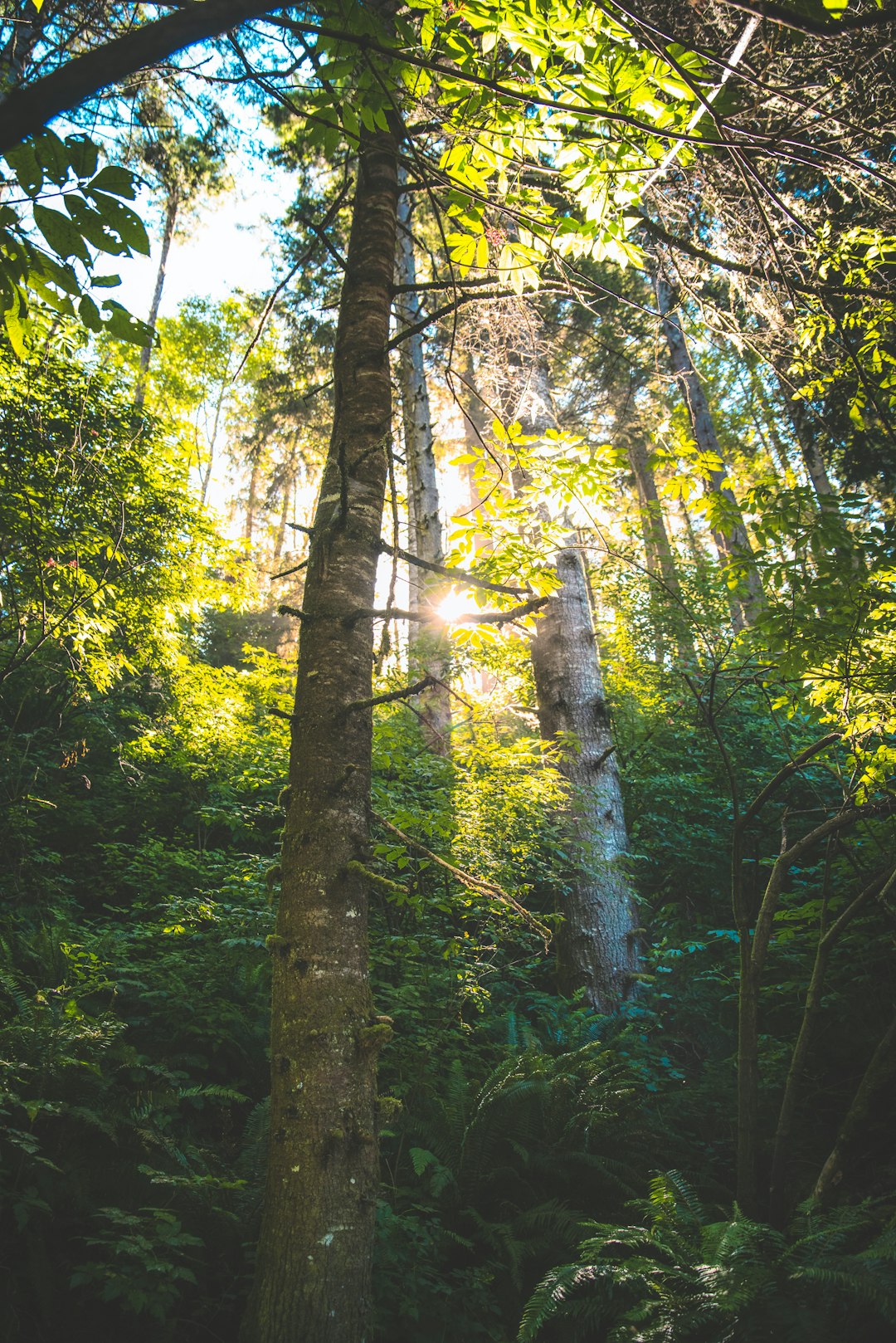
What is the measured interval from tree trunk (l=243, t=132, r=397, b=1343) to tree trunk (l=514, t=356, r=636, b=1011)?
273 centimetres

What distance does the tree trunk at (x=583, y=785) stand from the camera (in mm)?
5051

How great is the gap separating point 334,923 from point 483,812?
9.91ft

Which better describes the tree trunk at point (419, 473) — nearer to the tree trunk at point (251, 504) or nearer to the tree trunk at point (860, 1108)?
the tree trunk at point (860, 1108)

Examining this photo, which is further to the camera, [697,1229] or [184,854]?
[184,854]

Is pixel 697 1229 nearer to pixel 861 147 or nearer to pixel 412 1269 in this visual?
pixel 412 1269

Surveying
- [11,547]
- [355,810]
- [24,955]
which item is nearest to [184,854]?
[24,955]

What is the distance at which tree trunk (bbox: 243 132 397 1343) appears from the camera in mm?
1425

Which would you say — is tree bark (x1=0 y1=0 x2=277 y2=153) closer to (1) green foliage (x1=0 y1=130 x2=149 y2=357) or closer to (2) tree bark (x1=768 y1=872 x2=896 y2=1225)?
(1) green foliage (x1=0 y1=130 x2=149 y2=357)

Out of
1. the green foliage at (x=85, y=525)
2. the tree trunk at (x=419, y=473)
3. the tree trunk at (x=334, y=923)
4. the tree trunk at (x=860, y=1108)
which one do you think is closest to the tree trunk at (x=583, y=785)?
the tree trunk at (x=419, y=473)

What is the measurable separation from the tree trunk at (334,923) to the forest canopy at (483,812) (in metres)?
0.01

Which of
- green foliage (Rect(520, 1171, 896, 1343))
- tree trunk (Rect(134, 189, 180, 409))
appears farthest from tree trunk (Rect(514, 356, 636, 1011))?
tree trunk (Rect(134, 189, 180, 409))

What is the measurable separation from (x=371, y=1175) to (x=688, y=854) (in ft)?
17.9

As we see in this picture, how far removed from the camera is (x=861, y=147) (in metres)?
2.90

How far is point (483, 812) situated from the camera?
4.67 m
